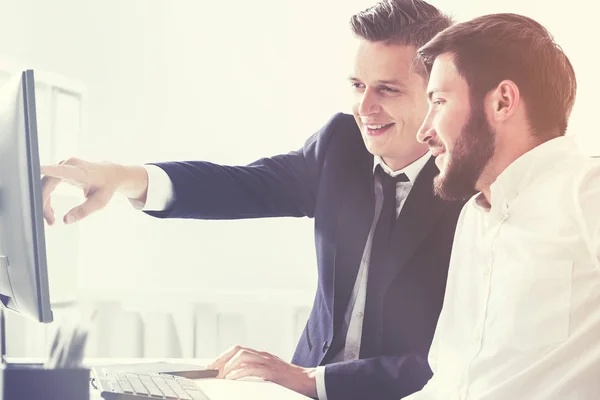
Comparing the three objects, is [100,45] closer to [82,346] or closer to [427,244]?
[427,244]

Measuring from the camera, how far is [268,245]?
2.46 meters

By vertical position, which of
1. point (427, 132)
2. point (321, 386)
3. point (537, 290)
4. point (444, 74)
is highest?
point (444, 74)

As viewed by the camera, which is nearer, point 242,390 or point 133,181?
point 242,390

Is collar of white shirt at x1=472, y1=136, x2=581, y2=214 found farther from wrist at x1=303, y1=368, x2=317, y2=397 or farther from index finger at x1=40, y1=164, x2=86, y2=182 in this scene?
index finger at x1=40, y1=164, x2=86, y2=182

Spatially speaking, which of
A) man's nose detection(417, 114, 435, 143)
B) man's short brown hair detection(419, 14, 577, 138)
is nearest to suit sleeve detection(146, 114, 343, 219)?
man's nose detection(417, 114, 435, 143)

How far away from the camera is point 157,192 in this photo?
174 cm

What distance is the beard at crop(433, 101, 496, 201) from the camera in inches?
54.6

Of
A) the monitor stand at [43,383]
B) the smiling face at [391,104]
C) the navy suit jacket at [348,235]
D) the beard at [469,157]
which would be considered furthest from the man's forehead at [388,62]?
the monitor stand at [43,383]

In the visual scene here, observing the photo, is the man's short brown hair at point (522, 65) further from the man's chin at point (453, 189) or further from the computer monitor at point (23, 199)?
the computer monitor at point (23, 199)

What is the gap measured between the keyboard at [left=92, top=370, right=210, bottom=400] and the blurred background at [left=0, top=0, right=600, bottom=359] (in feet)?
4.02

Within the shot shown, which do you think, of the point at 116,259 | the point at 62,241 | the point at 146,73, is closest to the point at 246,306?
the point at 116,259

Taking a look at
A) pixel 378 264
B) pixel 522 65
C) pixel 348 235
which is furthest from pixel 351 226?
pixel 522 65

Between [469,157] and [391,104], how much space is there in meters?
0.45

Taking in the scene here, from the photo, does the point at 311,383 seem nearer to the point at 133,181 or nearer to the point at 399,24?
the point at 133,181
